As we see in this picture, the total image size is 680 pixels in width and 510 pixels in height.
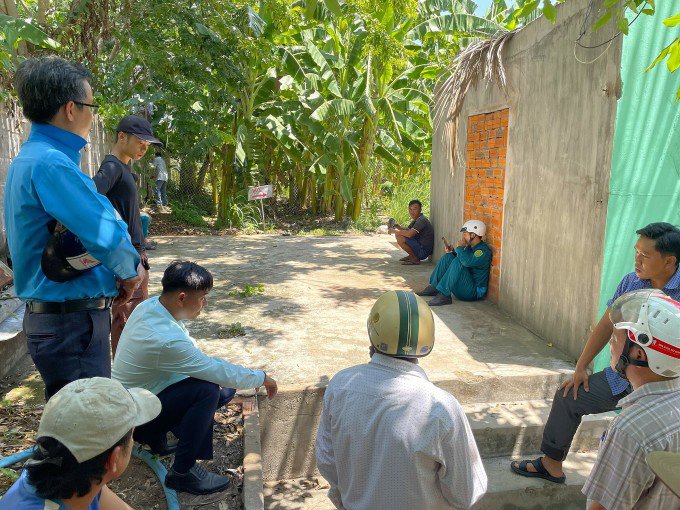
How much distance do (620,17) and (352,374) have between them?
229 cm

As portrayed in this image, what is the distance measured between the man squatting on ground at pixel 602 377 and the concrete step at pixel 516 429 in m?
0.32

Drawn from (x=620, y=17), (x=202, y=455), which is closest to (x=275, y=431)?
(x=202, y=455)

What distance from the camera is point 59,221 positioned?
2.34 m

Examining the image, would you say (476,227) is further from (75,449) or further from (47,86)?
(75,449)

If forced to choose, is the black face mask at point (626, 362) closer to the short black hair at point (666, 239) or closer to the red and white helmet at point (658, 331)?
the red and white helmet at point (658, 331)

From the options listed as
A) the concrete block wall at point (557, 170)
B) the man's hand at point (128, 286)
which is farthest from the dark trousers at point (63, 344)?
the concrete block wall at point (557, 170)

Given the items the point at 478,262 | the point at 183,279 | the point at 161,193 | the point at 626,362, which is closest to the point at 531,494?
the point at 626,362

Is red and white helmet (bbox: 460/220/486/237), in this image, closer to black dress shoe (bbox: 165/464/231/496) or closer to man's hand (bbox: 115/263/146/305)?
black dress shoe (bbox: 165/464/231/496)

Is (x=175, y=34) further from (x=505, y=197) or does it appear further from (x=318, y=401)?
(x=318, y=401)

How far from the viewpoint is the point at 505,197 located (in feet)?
20.1

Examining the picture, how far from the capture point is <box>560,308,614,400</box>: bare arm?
324cm

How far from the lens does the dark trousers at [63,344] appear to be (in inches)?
96.5

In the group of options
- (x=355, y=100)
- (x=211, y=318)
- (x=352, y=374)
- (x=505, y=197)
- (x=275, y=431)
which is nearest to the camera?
(x=352, y=374)

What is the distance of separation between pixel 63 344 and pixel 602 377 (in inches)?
115
